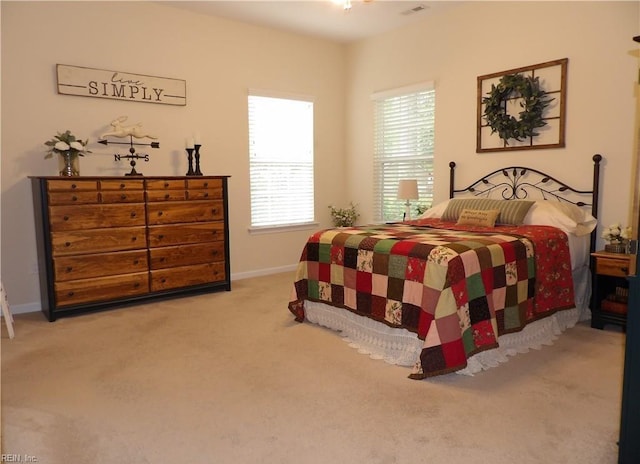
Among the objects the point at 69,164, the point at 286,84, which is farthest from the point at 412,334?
the point at 286,84

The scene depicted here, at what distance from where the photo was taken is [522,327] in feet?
10.1

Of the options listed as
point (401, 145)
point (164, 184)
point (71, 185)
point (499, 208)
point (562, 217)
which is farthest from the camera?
point (401, 145)

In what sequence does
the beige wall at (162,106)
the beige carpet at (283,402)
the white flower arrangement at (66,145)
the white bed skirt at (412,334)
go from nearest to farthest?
the beige carpet at (283,402) → the white bed skirt at (412,334) → the white flower arrangement at (66,145) → the beige wall at (162,106)

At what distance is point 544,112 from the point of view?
4211 millimetres

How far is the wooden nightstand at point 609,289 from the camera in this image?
132 inches

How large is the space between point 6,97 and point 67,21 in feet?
2.84

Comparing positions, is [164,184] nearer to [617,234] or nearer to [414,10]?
[414,10]

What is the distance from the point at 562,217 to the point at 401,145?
91.2 inches

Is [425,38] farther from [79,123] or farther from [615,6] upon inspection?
[79,123]

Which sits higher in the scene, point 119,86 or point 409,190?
point 119,86

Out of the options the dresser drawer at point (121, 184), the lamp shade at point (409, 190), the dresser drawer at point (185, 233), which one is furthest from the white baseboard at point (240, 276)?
the lamp shade at point (409, 190)

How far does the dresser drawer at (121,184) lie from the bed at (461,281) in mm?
1625

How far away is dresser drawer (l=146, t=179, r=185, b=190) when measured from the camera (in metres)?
4.20

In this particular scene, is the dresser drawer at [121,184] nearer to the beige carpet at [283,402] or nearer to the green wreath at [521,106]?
the beige carpet at [283,402]
